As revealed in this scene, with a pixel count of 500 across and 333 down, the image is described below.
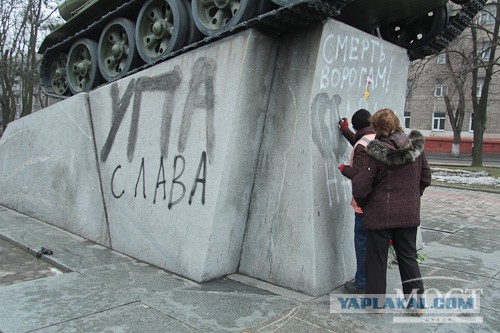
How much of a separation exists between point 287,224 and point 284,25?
1.85 metres

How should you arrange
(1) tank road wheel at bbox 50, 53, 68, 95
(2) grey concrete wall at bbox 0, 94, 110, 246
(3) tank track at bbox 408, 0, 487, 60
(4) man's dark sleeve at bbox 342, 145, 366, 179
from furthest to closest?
1. (1) tank road wheel at bbox 50, 53, 68, 95
2. (2) grey concrete wall at bbox 0, 94, 110, 246
3. (3) tank track at bbox 408, 0, 487, 60
4. (4) man's dark sleeve at bbox 342, 145, 366, 179

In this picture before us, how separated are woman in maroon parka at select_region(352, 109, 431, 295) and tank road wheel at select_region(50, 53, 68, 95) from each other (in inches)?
257

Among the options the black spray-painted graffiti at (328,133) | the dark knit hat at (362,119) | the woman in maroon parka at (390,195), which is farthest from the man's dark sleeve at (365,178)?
the black spray-painted graffiti at (328,133)

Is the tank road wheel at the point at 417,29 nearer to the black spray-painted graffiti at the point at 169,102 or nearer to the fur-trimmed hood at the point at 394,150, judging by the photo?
the fur-trimmed hood at the point at 394,150

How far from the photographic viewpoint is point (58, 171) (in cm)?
662

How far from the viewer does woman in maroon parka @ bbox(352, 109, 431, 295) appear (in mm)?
3457

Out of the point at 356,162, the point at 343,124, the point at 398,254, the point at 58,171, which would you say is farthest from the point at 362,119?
the point at 58,171

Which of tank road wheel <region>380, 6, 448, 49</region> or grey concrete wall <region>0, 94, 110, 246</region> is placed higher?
tank road wheel <region>380, 6, 448, 49</region>

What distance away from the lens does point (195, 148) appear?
15.1 ft

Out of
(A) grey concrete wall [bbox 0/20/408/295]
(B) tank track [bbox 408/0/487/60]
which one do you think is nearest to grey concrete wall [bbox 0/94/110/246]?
(A) grey concrete wall [bbox 0/20/408/295]

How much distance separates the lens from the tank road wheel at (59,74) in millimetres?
8422

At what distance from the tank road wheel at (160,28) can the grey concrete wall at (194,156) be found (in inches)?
19.9

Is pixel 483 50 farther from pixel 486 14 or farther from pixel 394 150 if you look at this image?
pixel 394 150

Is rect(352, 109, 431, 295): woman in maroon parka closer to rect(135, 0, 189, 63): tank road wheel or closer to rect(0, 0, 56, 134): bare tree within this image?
rect(135, 0, 189, 63): tank road wheel
